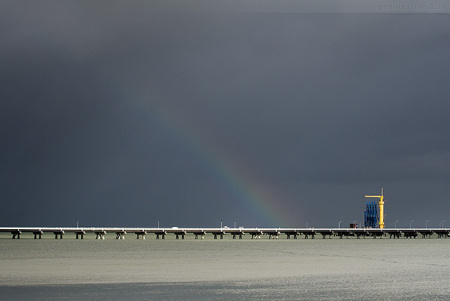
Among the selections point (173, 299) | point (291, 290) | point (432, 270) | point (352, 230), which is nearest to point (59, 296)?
point (173, 299)

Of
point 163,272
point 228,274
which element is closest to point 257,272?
point 228,274

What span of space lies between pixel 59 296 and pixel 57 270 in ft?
49.3

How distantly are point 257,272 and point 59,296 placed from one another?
15571 mm

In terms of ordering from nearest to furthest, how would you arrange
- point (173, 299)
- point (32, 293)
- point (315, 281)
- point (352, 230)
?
point (173, 299) → point (32, 293) → point (315, 281) → point (352, 230)

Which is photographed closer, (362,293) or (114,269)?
(362,293)

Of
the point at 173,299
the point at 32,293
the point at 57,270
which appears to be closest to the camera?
the point at 173,299

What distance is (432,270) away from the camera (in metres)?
41.4

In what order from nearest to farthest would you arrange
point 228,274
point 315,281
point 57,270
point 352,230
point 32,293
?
point 32,293 → point 315,281 → point 228,274 → point 57,270 → point 352,230

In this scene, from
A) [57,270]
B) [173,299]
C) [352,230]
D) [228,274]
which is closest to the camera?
[173,299]

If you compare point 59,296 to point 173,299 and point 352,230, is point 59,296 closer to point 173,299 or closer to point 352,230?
point 173,299

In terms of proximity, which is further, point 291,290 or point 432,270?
point 432,270

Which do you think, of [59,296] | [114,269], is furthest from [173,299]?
[114,269]

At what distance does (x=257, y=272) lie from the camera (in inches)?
1535

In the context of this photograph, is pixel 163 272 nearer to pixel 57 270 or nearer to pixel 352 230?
pixel 57 270
